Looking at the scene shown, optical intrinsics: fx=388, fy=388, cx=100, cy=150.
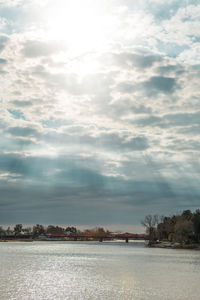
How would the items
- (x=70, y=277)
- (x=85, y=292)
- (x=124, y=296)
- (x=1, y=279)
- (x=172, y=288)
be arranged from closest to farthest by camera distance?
(x=124, y=296) < (x=85, y=292) < (x=172, y=288) < (x=1, y=279) < (x=70, y=277)

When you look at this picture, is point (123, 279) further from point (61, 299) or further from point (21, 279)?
point (61, 299)

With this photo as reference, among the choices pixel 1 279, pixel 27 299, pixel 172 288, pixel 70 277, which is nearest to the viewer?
pixel 27 299

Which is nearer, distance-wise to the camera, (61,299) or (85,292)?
(61,299)

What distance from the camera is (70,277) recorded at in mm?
73625

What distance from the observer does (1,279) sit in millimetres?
68375

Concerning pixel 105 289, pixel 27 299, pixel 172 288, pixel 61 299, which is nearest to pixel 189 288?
pixel 172 288

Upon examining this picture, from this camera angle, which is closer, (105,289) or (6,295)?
(6,295)

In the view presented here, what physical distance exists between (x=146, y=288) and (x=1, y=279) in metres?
26.7

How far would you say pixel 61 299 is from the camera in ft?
158

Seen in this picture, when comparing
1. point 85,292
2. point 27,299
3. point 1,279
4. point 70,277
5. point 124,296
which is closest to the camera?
point 27,299

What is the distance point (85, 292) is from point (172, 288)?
43.9ft

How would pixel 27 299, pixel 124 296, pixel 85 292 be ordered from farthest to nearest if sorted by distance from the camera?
pixel 85 292 < pixel 124 296 < pixel 27 299

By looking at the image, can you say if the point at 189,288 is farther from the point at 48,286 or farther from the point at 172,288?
the point at 48,286

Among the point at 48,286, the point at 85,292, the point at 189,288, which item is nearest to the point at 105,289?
the point at 85,292
